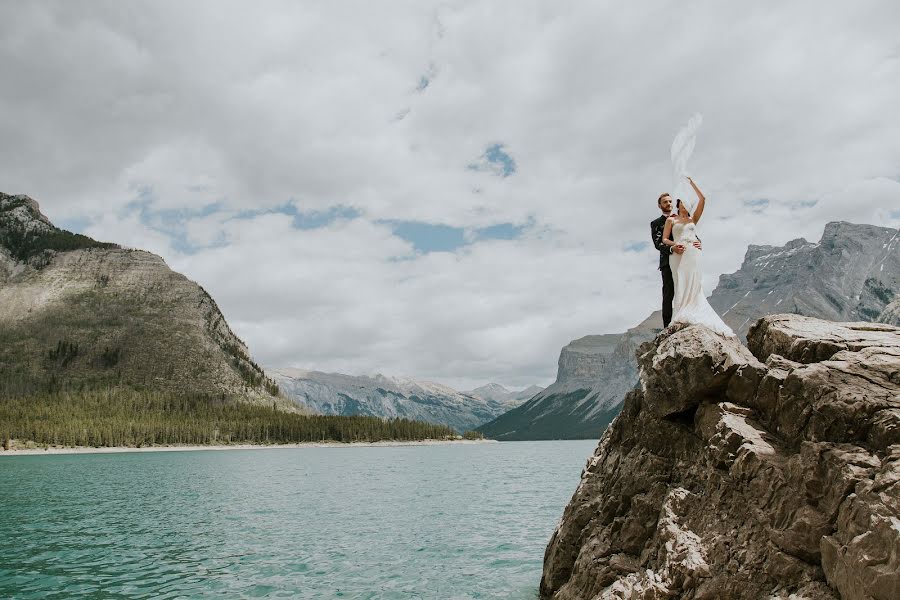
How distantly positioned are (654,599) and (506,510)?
32.1 meters

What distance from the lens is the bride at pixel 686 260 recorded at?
1753cm

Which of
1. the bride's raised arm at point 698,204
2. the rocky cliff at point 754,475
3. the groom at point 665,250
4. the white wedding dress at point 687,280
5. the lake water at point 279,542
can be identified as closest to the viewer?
the rocky cliff at point 754,475

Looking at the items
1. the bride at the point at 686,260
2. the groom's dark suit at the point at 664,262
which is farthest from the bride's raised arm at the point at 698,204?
the groom's dark suit at the point at 664,262

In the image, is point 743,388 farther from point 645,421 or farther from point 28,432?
point 28,432

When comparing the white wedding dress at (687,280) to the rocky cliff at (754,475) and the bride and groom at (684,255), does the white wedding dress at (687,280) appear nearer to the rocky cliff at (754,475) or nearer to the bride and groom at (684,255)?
the bride and groom at (684,255)

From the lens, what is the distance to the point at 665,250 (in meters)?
18.9

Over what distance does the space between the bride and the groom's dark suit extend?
0.59 metres

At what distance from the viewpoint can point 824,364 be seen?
11984 mm

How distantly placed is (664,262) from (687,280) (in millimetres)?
1429

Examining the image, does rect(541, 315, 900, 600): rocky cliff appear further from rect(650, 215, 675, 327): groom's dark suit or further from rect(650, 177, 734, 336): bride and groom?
rect(650, 215, 675, 327): groom's dark suit

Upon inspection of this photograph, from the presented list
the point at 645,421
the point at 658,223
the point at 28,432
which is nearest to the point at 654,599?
the point at 645,421

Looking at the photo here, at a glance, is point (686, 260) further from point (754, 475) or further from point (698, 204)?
point (754, 475)

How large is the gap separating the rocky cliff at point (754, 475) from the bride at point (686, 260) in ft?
4.66

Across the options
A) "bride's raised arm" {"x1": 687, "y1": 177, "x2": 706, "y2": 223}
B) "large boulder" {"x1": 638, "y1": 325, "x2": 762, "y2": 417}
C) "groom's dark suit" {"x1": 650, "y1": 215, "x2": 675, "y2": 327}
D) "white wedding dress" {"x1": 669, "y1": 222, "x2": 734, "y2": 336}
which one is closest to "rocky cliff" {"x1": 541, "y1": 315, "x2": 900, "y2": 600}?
"large boulder" {"x1": 638, "y1": 325, "x2": 762, "y2": 417}
